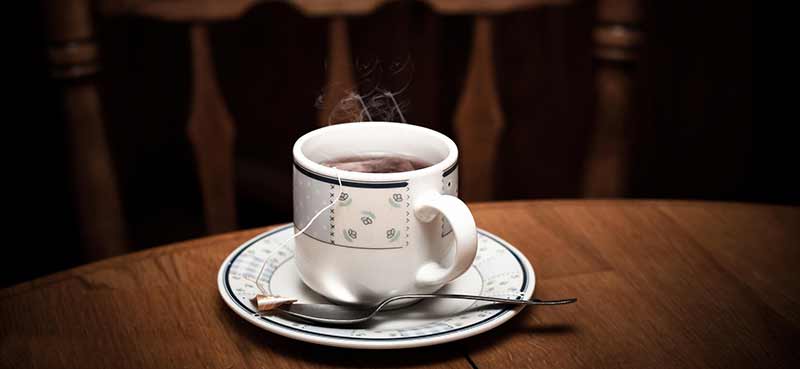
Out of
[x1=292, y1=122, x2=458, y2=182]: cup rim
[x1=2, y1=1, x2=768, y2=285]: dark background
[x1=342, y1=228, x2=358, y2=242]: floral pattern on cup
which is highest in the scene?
[x1=292, y1=122, x2=458, y2=182]: cup rim

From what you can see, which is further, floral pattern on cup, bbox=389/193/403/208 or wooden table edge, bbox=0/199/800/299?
wooden table edge, bbox=0/199/800/299

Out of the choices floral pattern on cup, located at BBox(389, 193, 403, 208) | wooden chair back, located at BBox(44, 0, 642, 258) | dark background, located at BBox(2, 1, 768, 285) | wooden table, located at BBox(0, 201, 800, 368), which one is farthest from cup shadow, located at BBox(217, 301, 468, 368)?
dark background, located at BBox(2, 1, 768, 285)

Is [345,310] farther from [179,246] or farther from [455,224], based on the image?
[179,246]

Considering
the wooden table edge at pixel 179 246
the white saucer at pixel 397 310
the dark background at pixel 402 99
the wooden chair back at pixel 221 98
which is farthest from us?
the dark background at pixel 402 99

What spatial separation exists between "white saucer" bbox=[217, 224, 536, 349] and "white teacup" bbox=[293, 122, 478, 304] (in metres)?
0.02

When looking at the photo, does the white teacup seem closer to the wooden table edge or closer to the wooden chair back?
the wooden table edge

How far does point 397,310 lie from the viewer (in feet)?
2.22

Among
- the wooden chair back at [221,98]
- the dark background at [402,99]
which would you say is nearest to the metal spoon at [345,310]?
the wooden chair back at [221,98]

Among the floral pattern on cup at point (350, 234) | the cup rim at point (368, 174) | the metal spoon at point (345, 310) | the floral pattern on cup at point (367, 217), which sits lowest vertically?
the metal spoon at point (345, 310)

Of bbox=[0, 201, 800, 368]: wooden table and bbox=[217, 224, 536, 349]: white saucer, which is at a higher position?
bbox=[217, 224, 536, 349]: white saucer

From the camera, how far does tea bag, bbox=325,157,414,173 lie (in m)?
0.69

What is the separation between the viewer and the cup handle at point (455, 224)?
2.02 feet

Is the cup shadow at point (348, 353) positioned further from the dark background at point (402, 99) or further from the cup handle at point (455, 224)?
the dark background at point (402, 99)

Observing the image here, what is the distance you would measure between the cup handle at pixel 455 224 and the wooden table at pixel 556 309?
0.19 feet
